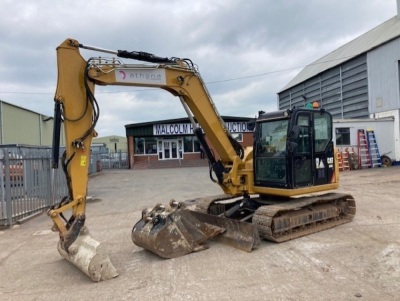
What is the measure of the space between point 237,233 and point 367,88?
21.8m

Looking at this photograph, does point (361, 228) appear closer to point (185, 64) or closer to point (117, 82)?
point (185, 64)

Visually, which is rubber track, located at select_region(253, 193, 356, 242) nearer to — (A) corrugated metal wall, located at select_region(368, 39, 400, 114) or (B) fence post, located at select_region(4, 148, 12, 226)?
(B) fence post, located at select_region(4, 148, 12, 226)

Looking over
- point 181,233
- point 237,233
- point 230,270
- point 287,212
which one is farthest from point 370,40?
point 230,270

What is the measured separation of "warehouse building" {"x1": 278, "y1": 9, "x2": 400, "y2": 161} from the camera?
73.2 feet

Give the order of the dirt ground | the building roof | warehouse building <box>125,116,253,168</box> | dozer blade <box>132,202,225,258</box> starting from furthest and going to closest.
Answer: warehouse building <box>125,116,253,168</box> < the building roof < dozer blade <box>132,202,225,258</box> < the dirt ground

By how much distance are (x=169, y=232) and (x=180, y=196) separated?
7.79 meters

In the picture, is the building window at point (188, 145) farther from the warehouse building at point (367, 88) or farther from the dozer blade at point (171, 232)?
the dozer blade at point (171, 232)

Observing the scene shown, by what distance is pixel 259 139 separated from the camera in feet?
25.6

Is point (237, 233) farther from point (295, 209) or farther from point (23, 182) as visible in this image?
point (23, 182)

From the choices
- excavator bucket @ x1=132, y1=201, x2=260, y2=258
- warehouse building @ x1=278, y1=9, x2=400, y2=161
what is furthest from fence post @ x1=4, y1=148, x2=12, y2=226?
warehouse building @ x1=278, y1=9, x2=400, y2=161

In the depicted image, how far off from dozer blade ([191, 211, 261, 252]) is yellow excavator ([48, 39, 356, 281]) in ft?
0.06

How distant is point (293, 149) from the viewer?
23.1 ft

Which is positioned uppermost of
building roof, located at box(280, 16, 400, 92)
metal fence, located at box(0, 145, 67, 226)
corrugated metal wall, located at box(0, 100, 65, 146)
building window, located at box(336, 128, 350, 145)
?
building roof, located at box(280, 16, 400, 92)

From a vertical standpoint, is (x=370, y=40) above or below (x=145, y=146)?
above
